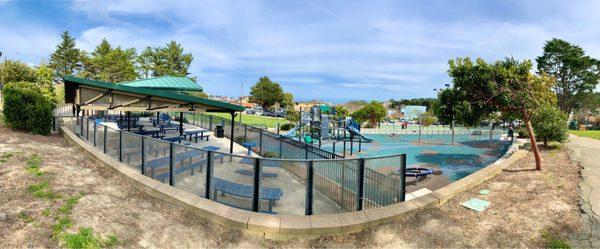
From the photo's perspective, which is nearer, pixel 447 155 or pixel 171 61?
pixel 447 155

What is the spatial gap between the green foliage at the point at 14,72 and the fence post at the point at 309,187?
37710mm

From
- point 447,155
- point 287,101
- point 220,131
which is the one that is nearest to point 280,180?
point 220,131

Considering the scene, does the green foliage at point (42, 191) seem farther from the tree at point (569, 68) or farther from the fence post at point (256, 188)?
the tree at point (569, 68)

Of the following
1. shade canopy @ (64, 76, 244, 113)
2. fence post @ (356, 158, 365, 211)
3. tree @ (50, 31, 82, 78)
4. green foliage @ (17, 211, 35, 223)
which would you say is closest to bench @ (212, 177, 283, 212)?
fence post @ (356, 158, 365, 211)

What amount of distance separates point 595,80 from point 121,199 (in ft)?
207

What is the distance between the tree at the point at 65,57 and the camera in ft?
210

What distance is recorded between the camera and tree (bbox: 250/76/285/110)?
8138cm

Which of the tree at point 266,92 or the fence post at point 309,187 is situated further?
the tree at point 266,92

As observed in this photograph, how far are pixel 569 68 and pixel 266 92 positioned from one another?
6071 centimetres

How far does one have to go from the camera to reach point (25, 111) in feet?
39.3

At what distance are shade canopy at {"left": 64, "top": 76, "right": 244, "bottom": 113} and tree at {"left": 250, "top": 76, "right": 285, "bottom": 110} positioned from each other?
228ft

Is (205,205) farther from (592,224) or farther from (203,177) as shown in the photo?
(592,224)

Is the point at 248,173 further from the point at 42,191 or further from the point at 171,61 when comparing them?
the point at 171,61

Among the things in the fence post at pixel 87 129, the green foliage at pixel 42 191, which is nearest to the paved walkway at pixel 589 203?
the green foliage at pixel 42 191
